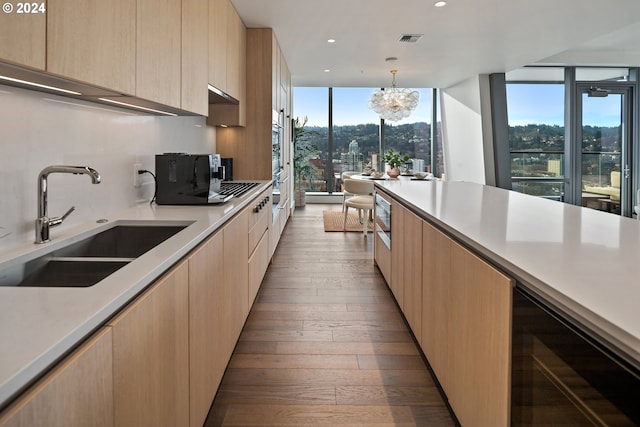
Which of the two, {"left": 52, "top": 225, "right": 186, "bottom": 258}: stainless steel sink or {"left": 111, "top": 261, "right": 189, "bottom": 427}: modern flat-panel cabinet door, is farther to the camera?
{"left": 52, "top": 225, "right": 186, "bottom": 258}: stainless steel sink

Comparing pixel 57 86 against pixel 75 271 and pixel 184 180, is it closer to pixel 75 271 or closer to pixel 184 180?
pixel 75 271

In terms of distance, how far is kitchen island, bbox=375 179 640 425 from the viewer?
0.78m

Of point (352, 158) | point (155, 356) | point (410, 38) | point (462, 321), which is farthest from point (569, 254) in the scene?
point (352, 158)

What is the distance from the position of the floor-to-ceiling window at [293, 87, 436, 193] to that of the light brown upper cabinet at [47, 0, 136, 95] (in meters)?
8.37

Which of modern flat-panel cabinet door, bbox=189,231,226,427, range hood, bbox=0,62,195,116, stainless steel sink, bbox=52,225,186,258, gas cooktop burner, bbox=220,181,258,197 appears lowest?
modern flat-panel cabinet door, bbox=189,231,226,427

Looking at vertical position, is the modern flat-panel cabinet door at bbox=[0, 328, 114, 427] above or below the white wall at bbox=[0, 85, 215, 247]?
below

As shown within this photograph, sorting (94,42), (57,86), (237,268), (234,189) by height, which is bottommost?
(237,268)

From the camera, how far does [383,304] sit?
328cm

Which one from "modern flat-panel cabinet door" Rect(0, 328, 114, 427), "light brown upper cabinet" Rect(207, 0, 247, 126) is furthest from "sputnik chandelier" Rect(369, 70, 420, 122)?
"modern flat-panel cabinet door" Rect(0, 328, 114, 427)

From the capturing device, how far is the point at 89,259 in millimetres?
1396

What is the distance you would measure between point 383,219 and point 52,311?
306 centimetres

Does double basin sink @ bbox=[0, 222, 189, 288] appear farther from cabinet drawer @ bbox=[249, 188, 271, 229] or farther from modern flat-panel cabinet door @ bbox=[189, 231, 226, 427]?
cabinet drawer @ bbox=[249, 188, 271, 229]

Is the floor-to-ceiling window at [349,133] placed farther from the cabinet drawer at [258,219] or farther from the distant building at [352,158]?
the cabinet drawer at [258,219]

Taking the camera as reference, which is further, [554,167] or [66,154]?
[554,167]
